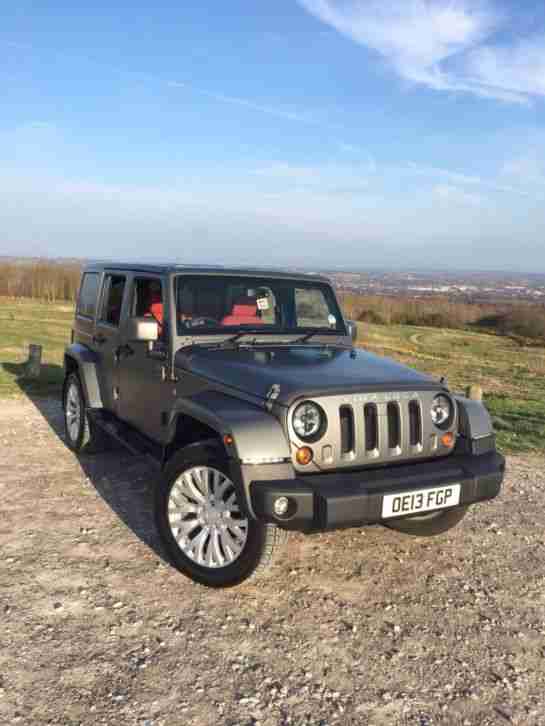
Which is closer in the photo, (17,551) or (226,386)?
(226,386)

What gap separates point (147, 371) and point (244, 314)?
888 mm

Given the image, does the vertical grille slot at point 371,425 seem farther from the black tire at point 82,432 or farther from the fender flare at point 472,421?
the black tire at point 82,432

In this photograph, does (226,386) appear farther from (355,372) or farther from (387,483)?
(387,483)

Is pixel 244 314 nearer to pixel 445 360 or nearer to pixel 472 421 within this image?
pixel 472 421

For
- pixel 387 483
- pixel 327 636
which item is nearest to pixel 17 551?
pixel 327 636

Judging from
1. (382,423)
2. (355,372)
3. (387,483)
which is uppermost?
Answer: (355,372)

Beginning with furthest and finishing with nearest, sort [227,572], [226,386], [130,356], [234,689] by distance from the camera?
[130,356]
[226,386]
[227,572]
[234,689]

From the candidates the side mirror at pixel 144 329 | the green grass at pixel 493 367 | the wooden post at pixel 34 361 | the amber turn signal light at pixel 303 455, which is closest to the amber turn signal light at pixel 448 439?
the amber turn signal light at pixel 303 455

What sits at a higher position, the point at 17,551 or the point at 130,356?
the point at 130,356

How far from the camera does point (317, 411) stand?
357 cm

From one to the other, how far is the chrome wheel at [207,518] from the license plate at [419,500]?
2.73 ft

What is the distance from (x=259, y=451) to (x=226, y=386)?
0.66 m

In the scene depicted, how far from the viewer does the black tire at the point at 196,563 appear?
3525 millimetres

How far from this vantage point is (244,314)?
4.95m
